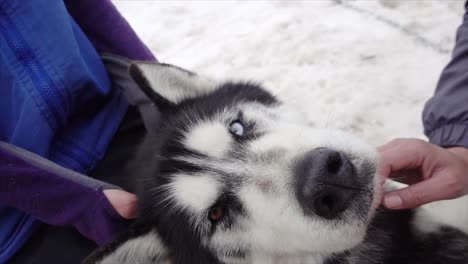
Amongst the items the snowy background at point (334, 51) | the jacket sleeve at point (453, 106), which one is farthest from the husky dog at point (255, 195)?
the snowy background at point (334, 51)

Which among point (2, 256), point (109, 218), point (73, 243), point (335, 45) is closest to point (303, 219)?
point (109, 218)

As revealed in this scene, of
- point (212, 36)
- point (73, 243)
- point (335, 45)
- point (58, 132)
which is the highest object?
point (58, 132)

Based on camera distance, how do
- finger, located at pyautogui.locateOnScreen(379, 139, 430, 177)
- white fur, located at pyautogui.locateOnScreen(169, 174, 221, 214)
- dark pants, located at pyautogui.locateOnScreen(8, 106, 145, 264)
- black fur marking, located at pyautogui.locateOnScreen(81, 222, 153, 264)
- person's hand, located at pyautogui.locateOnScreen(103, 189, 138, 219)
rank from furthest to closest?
dark pants, located at pyautogui.locateOnScreen(8, 106, 145, 264), person's hand, located at pyautogui.locateOnScreen(103, 189, 138, 219), finger, located at pyautogui.locateOnScreen(379, 139, 430, 177), white fur, located at pyautogui.locateOnScreen(169, 174, 221, 214), black fur marking, located at pyautogui.locateOnScreen(81, 222, 153, 264)

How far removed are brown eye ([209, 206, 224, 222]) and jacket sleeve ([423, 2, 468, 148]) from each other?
1157 mm

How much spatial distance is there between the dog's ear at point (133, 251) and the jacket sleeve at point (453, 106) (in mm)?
1441

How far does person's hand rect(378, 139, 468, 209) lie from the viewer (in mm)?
1343

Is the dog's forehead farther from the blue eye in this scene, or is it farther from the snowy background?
the snowy background

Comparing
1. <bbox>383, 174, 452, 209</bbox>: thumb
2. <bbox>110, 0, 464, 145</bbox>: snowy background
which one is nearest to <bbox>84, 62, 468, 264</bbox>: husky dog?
<bbox>383, 174, 452, 209</bbox>: thumb

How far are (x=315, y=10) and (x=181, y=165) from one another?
2.84 m

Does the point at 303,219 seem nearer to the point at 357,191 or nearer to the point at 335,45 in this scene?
the point at 357,191

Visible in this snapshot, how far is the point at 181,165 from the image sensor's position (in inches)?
57.1

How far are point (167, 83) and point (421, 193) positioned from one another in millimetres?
1239

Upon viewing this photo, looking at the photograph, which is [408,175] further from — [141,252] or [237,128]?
[141,252]

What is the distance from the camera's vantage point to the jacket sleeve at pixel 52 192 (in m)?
1.45
